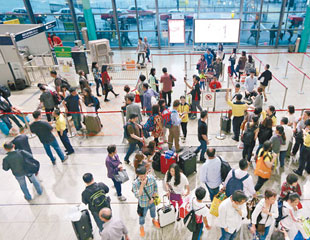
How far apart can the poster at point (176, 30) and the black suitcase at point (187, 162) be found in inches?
416

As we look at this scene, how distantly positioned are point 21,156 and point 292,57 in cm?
1500

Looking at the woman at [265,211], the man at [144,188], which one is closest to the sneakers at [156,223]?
the man at [144,188]

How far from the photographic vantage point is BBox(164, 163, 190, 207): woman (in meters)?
4.26


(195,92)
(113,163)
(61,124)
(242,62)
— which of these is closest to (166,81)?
(195,92)

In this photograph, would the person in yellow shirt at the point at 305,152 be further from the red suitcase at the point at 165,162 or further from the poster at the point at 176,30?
the poster at the point at 176,30

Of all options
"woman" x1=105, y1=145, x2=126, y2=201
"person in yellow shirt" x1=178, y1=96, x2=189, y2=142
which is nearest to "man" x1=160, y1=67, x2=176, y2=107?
"person in yellow shirt" x1=178, y1=96, x2=189, y2=142

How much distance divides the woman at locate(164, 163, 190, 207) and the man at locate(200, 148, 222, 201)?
0.44 meters

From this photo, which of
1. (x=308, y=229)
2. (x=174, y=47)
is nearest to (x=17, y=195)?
(x=308, y=229)

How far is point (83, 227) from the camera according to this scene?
4.60 meters

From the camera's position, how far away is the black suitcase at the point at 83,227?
454 centimetres

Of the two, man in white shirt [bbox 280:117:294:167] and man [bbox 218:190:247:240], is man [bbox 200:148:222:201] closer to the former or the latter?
man [bbox 218:190:247:240]

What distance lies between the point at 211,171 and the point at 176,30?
475 inches

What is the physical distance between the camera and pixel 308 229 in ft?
12.9

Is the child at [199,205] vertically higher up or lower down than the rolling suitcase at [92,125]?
higher up
